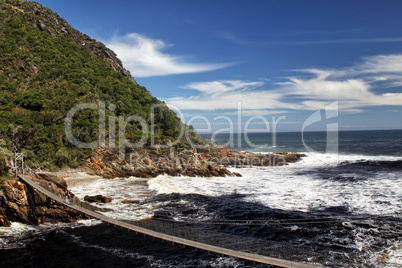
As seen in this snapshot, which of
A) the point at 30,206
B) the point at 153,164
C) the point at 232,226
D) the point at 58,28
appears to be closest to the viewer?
the point at 232,226

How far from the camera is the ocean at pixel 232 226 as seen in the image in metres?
13.1

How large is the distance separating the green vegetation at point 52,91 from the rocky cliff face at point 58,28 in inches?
7.9

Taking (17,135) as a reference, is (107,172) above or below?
below

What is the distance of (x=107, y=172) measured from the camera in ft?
112

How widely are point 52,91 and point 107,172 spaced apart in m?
20.7

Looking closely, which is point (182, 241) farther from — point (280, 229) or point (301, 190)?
point (301, 190)

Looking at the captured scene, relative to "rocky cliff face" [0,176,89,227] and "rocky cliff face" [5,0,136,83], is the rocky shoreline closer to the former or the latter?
"rocky cliff face" [0,176,89,227]

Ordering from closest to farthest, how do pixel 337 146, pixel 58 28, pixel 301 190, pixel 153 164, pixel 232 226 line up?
pixel 232 226 → pixel 301 190 → pixel 153 164 → pixel 58 28 → pixel 337 146

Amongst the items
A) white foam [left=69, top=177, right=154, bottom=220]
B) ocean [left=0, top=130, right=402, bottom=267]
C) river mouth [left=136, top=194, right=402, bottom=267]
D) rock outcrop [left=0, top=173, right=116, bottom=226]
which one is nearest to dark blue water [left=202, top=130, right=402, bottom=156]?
ocean [left=0, top=130, right=402, bottom=267]

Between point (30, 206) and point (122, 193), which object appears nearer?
point (30, 206)

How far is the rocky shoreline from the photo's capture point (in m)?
17.8

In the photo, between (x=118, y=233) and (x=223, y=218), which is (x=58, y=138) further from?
(x=223, y=218)

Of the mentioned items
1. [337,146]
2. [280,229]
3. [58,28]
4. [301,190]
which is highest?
[58,28]

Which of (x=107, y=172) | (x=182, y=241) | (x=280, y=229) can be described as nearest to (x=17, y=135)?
(x=107, y=172)
